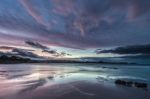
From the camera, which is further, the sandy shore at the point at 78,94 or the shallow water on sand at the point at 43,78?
the shallow water on sand at the point at 43,78

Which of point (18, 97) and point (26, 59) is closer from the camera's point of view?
point (18, 97)

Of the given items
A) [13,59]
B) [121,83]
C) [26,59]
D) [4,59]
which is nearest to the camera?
[121,83]

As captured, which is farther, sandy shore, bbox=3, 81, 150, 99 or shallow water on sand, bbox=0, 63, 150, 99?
shallow water on sand, bbox=0, 63, 150, 99

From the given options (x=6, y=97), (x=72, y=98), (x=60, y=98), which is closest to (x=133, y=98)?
(x=72, y=98)

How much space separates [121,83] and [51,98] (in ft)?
38.8

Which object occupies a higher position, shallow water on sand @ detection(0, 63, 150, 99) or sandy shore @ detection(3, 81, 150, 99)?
shallow water on sand @ detection(0, 63, 150, 99)

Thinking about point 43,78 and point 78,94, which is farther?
point 43,78

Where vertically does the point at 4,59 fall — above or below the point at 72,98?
above

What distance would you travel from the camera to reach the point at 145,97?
13.3 meters

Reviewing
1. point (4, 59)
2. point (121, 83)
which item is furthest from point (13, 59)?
point (121, 83)

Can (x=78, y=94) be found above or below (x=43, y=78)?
below

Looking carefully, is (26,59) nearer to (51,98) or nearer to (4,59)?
(4,59)

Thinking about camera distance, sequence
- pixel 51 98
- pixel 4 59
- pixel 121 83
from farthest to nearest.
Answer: pixel 4 59 → pixel 121 83 → pixel 51 98

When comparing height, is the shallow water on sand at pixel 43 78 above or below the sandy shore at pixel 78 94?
above
